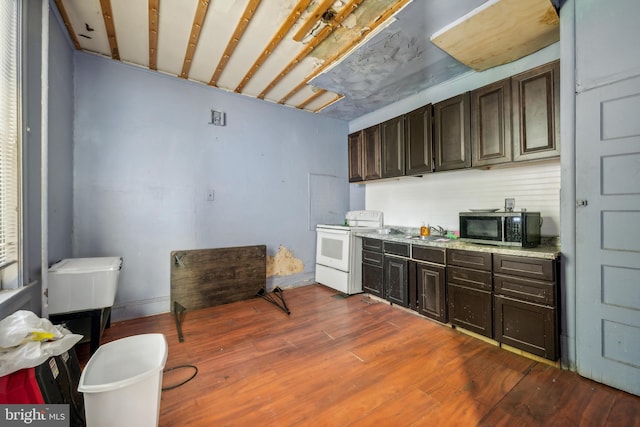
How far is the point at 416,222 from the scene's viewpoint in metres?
3.63

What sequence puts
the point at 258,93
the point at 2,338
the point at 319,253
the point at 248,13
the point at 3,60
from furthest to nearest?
1. the point at 319,253
2. the point at 258,93
3. the point at 248,13
4. the point at 3,60
5. the point at 2,338

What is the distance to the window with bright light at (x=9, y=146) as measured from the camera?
1.42 meters

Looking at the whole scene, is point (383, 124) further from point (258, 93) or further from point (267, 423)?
point (267, 423)

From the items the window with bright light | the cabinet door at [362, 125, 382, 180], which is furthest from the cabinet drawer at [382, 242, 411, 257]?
the window with bright light

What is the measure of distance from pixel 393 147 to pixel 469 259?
177cm

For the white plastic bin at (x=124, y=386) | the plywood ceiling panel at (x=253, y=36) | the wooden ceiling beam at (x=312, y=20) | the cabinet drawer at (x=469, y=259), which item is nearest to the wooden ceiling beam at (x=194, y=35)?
the plywood ceiling panel at (x=253, y=36)

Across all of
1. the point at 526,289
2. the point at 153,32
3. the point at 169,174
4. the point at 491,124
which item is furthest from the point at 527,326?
the point at 153,32

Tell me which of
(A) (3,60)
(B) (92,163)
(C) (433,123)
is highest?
(C) (433,123)

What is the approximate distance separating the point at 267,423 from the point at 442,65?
3.49m

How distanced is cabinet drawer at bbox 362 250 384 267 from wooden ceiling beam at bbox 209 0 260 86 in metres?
2.83

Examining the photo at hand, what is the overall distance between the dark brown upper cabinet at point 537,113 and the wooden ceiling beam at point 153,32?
3129 mm

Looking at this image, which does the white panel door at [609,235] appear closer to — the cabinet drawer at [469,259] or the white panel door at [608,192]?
the white panel door at [608,192]

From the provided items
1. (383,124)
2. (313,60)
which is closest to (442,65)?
(383,124)

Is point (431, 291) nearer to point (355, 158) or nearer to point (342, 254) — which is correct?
point (342, 254)
